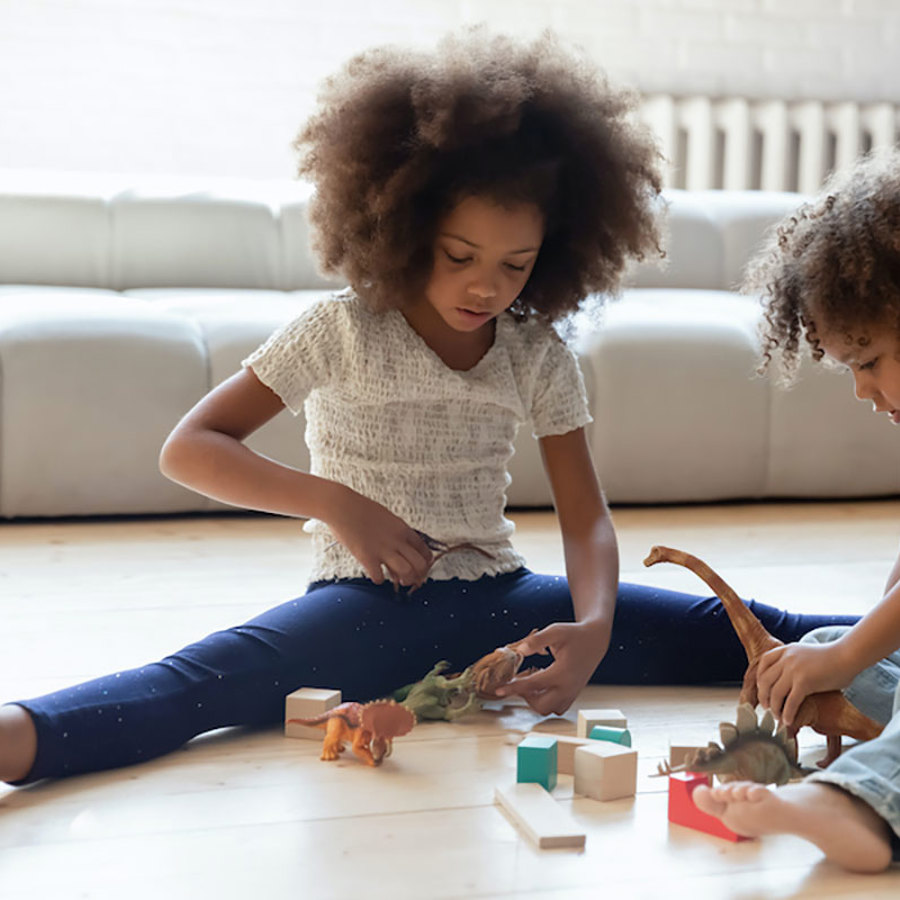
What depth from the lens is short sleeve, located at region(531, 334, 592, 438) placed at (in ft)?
4.60

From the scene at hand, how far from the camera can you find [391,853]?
91 cm

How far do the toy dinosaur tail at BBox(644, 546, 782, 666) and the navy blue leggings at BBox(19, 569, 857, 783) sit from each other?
8.8 inches

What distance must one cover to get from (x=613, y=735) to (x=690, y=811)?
0.14 meters

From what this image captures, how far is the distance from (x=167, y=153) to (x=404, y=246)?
228 centimetres

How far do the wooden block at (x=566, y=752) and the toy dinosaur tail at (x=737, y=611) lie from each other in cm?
17

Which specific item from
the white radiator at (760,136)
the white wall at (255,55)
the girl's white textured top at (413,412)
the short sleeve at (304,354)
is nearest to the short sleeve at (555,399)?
the girl's white textured top at (413,412)

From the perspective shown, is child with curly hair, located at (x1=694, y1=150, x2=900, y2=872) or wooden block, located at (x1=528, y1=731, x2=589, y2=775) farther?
wooden block, located at (x1=528, y1=731, x2=589, y2=775)

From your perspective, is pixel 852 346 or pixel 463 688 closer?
pixel 852 346

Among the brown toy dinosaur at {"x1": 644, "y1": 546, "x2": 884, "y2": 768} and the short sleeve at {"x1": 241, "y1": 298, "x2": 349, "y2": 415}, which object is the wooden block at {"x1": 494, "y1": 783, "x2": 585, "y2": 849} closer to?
the brown toy dinosaur at {"x1": 644, "y1": 546, "x2": 884, "y2": 768}

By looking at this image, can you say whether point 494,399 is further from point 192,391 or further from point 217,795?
point 192,391

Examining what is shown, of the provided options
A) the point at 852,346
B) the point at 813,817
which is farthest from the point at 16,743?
the point at 852,346

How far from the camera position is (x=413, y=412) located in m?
1.35

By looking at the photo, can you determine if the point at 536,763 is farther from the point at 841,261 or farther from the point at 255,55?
the point at 255,55

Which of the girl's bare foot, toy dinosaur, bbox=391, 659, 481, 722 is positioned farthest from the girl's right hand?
the girl's bare foot
